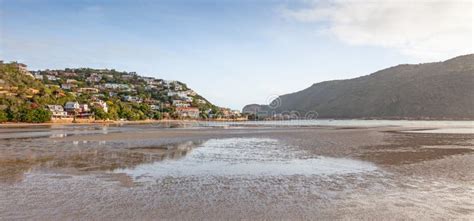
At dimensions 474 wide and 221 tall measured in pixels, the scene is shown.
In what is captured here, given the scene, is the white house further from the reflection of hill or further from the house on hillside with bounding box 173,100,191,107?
the reflection of hill

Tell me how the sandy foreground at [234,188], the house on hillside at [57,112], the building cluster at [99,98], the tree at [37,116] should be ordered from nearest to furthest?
the sandy foreground at [234,188] → the tree at [37,116] → the house on hillside at [57,112] → the building cluster at [99,98]

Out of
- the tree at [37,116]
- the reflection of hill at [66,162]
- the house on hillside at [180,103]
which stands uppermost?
the house on hillside at [180,103]

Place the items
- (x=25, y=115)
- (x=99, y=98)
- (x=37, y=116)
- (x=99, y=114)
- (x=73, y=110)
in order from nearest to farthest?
(x=25, y=115) → (x=37, y=116) → (x=73, y=110) → (x=99, y=114) → (x=99, y=98)

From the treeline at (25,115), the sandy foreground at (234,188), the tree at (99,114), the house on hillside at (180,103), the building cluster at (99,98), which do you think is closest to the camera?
the sandy foreground at (234,188)

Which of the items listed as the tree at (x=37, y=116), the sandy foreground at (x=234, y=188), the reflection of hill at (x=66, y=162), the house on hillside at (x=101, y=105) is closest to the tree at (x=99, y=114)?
the house on hillside at (x=101, y=105)

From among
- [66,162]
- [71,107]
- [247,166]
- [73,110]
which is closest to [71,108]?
[71,107]

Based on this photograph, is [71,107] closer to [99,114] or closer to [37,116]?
[99,114]

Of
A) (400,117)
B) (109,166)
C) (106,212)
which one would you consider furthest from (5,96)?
(400,117)

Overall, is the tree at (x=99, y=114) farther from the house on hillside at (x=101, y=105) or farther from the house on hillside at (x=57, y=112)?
the house on hillside at (x=57, y=112)

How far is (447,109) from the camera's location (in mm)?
156750

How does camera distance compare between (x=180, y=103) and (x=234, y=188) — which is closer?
(x=234, y=188)

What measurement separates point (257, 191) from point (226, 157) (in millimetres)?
8766

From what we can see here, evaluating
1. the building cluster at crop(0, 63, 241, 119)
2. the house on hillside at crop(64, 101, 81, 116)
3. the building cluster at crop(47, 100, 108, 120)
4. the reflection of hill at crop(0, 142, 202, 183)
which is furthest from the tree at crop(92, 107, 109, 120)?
the reflection of hill at crop(0, 142, 202, 183)

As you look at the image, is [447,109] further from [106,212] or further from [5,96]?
[106,212]
